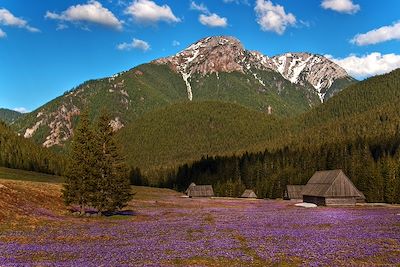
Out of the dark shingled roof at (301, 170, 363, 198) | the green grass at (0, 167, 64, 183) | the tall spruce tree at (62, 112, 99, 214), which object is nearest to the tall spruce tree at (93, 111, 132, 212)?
the tall spruce tree at (62, 112, 99, 214)

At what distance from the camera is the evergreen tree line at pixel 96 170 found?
180ft

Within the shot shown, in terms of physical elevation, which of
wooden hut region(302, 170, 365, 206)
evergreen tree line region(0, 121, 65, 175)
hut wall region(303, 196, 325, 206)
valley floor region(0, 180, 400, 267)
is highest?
evergreen tree line region(0, 121, 65, 175)

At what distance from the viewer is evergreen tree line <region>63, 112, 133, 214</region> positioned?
2154 inches

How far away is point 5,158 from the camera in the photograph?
160500mm

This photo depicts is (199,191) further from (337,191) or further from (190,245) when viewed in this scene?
(190,245)

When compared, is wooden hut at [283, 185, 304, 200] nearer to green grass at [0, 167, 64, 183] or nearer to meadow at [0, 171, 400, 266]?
green grass at [0, 167, 64, 183]

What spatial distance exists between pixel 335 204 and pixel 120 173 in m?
56.0

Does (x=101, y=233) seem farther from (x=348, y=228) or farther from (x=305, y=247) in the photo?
(x=348, y=228)

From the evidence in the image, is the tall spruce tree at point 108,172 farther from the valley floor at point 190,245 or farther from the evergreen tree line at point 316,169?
the evergreen tree line at point 316,169

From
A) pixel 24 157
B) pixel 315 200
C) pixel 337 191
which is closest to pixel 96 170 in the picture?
pixel 337 191

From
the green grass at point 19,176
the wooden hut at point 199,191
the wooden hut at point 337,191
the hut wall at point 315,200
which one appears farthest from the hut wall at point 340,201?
the green grass at point 19,176

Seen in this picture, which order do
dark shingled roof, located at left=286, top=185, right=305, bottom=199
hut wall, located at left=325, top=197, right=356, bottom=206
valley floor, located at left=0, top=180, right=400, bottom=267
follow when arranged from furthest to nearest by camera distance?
dark shingled roof, located at left=286, top=185, right=305, bottom=199 < hut wall, located at left=325, top=197, right=356, bottom=206 < valley floor, located at left=0, top=180, right=400, bottom=267

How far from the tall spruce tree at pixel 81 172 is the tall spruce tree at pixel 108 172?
812 millimetres

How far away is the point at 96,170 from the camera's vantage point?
5478 centimetres
